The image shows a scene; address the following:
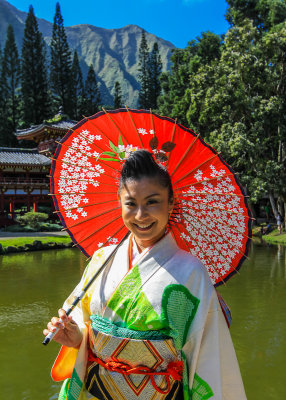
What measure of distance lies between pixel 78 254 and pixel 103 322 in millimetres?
11663

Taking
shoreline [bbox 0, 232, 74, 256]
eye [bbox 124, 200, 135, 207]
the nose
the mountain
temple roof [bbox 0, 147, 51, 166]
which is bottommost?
shoreline [bbox 0, 232, 74, 256]

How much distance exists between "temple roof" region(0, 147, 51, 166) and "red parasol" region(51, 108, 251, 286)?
21.4m

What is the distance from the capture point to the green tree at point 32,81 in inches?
1387

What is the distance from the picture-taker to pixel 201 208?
2.04 meters

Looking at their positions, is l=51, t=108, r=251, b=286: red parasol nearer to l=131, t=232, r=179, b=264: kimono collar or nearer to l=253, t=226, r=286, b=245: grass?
l=131, t=232, r=179, b=264: kimono collar

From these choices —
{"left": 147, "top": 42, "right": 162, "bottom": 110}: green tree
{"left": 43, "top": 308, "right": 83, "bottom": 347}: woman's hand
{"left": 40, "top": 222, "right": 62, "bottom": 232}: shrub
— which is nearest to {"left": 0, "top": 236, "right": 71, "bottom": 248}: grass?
{"left": 40, "top": 222, "right": 62, "bottom": 232}: shrub

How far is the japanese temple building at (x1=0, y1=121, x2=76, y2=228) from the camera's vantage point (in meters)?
21.6

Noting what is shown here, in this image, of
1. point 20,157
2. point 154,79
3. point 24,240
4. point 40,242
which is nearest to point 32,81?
point 154,79

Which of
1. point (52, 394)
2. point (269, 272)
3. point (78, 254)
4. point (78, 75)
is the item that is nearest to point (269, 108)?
point (269, 272)

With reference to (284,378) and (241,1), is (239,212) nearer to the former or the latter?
(284,378)

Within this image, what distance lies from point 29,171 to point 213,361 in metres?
23.5

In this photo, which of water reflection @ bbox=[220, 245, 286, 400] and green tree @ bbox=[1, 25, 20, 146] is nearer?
water reflection @ bbox=[220, 245, 286, 400]

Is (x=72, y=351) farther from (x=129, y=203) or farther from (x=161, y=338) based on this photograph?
(x=129, y=203)

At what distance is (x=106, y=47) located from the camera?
396 feet
